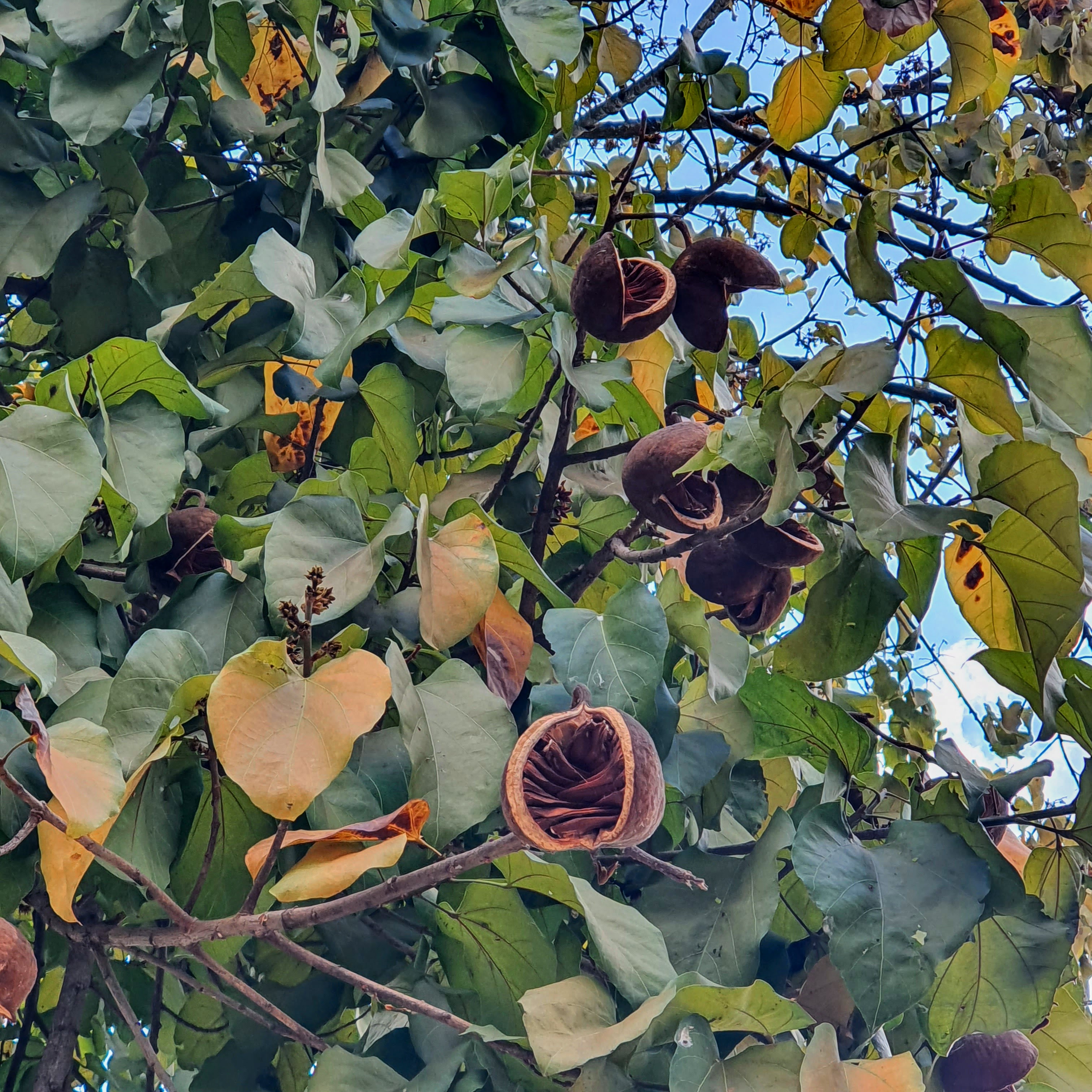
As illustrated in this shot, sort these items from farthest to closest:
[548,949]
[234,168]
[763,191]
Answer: [763,191]
[234,168]
[548,949]

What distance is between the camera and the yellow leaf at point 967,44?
886 mm

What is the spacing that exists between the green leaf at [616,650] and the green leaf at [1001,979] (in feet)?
0.84

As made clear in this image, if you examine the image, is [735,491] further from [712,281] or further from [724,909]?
[724,909]

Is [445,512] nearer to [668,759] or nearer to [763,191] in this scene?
[668,759]

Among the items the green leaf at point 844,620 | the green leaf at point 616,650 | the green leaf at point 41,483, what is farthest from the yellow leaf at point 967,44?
the green leaf at point 41,483

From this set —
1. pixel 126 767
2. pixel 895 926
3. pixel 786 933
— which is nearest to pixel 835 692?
pixel 786 933

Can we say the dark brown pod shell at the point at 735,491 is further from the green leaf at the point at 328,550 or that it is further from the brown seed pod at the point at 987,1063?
the brown seed pod at the point at 987,1063

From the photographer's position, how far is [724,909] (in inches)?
30.4

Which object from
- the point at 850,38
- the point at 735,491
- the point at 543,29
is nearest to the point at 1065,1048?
the point at 735,491

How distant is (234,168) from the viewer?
1107 mm

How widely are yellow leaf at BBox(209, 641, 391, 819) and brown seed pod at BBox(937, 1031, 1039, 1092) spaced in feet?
1.53

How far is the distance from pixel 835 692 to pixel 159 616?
0.71 metres

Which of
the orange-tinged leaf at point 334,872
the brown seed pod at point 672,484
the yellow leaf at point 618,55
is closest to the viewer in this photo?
the orange-tinged leaf at point 334,872

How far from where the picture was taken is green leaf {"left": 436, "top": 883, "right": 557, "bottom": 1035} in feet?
2.49
